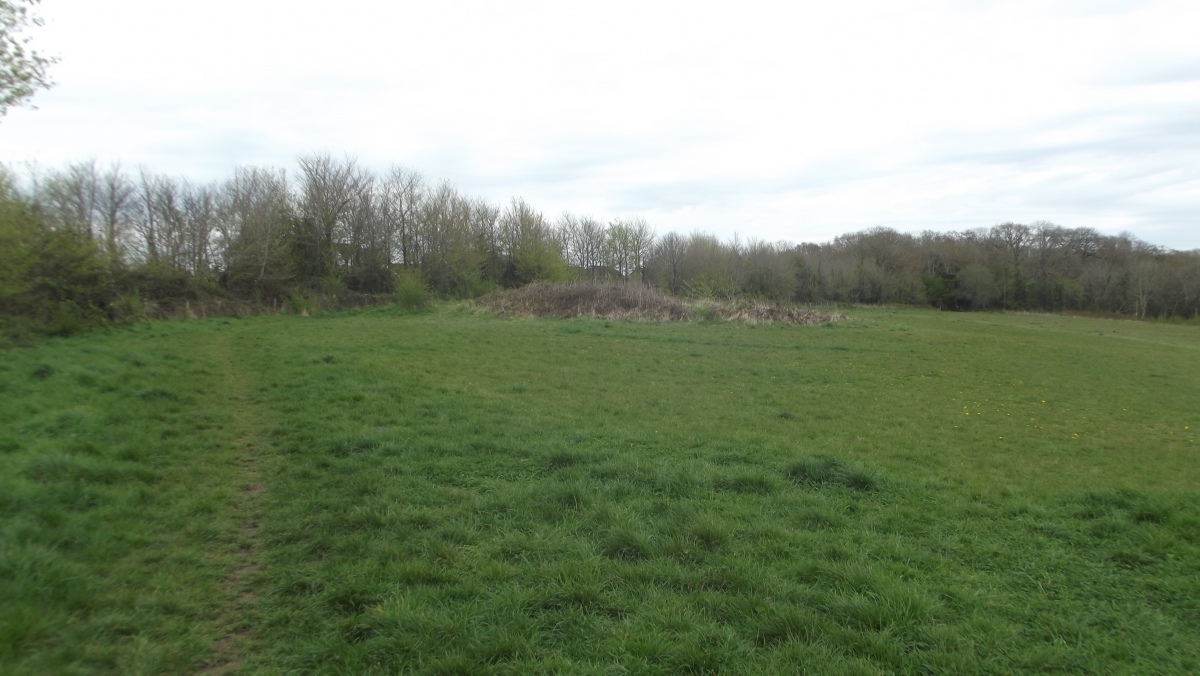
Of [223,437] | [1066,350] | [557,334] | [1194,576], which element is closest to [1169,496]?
[1194,576]

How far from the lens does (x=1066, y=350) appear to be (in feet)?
82.8

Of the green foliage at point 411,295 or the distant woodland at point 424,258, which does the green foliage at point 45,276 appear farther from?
the green foliage at point 411,295

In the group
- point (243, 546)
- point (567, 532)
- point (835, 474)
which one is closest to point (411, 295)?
point (243, 546)

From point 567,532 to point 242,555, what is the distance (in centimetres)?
247

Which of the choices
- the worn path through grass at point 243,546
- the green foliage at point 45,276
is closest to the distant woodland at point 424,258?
the green foliage at point 45,276

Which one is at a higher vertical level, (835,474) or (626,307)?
(626,307)

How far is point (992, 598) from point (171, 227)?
44.9 meters

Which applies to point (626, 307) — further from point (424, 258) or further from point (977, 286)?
point (977, 286)

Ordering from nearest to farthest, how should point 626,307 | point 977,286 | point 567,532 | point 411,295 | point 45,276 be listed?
point 567,532 < point 45,276 < point 626,307 < point 411,295 < point 977,286

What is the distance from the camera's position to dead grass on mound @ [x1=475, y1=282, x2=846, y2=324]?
33.8 metres

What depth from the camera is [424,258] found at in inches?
1929

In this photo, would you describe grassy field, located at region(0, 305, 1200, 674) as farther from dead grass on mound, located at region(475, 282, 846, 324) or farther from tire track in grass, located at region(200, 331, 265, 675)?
dead grass on mound, located at region(475, 282, 846, 324)

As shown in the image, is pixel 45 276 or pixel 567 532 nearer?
pixel 567 532

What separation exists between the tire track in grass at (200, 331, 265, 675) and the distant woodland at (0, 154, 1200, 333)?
13.1 meters
